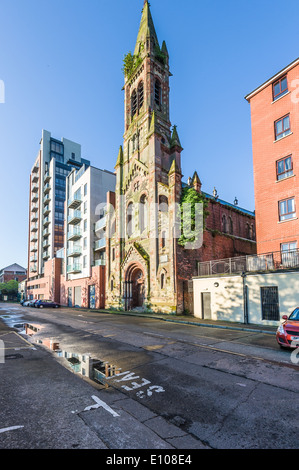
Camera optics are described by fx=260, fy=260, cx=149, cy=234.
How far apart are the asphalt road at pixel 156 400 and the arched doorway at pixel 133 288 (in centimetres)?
1937

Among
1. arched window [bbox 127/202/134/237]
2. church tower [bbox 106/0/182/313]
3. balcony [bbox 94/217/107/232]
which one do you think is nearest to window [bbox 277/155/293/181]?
church tower [bbox 106/0/182/313]

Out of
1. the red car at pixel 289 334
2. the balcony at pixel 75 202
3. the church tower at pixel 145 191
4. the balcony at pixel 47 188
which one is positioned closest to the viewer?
the red car at pixel 289 334

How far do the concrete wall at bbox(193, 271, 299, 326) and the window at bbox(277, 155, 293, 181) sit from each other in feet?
24.4

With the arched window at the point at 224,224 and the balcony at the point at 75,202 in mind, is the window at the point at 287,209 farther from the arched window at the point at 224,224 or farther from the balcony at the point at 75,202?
the balcony at the point at 75,202

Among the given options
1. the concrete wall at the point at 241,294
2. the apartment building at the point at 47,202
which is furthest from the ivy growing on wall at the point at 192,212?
the apartment building at the point at 47,202

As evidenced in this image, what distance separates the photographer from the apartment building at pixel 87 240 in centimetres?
3602

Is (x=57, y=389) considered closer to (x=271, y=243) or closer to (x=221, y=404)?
(x=221, y=404)

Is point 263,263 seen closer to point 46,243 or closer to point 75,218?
point 75,218

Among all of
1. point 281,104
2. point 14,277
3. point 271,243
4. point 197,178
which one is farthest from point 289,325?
point 14,277

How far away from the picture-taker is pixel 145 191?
2825 cm

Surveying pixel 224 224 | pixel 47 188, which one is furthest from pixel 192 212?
pixel 47 188

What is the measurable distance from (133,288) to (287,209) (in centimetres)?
1788

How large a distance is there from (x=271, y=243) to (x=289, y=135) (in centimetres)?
761

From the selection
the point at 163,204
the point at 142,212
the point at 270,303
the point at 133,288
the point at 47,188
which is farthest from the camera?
the point at 47,188
